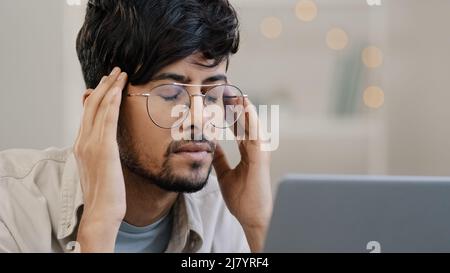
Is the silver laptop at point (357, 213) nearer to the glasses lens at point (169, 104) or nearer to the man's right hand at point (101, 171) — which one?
the man's right hand at point (101, 171)

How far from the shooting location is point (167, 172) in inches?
50.1

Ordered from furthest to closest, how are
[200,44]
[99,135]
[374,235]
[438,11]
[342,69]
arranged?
[438,11] → [342,69] → [200,44] → [99,135] → [374,235]

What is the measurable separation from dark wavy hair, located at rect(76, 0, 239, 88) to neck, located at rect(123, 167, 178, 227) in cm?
22

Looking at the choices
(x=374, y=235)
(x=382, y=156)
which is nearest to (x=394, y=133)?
(x=382, y=156)

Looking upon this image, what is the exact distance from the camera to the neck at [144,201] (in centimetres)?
133

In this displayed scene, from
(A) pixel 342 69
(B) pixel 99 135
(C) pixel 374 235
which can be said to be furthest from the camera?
(A) pixel 342 69

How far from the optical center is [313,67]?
2.17 metres

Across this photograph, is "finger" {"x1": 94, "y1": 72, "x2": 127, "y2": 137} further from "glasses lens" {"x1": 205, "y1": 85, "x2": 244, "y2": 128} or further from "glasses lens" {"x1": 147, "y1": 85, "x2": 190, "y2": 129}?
"glasses lens" {"x1": 205, "y1": 85, "x2": 244, "y2": 128}

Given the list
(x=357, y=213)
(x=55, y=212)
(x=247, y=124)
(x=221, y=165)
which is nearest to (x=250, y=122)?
(x=247, y=124)

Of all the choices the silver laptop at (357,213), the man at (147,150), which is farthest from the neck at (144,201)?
the silver laptop at (357,213)

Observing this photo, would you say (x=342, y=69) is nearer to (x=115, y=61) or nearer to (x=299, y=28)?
(x=299, y=28)

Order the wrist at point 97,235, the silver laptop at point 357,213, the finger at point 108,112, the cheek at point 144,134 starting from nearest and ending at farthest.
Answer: the silver laptop at point 357,213, the wrist at point 97,235, the finger at point 108,112, the cheek at point 144,134

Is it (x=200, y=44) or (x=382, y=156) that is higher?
(x=200, y=44)
